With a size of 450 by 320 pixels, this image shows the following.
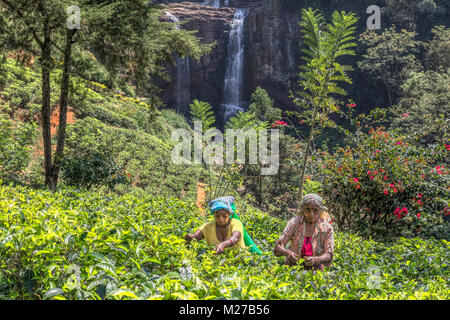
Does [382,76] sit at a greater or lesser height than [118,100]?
greater

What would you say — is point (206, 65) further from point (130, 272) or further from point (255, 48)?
point (130, 272)

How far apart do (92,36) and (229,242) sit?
608 cm

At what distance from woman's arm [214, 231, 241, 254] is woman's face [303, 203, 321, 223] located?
69 cm

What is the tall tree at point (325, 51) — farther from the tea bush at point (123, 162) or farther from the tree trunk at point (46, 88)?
the tree trunk at point (46, 88)

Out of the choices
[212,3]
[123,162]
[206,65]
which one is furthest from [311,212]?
[212,3]

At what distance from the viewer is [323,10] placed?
33.8m

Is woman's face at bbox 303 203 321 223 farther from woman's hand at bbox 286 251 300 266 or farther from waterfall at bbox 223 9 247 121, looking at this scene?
waterfall at bbox 223 9 247 121

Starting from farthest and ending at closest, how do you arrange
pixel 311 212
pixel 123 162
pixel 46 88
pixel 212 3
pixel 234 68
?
pixel 212 3 < pixel 234 68 < pixel 123 162 < pixel 46 88 < pixel 311 212

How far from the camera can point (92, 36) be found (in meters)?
7.04

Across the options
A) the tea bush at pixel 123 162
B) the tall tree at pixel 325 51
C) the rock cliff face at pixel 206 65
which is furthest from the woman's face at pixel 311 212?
the rock cliff face at pixel 206 65

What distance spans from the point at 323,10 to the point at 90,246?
123 feet

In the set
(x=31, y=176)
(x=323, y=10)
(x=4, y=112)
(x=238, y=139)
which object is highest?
(x=323, y=10)

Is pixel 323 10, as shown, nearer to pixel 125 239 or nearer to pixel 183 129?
pixel 183 129
